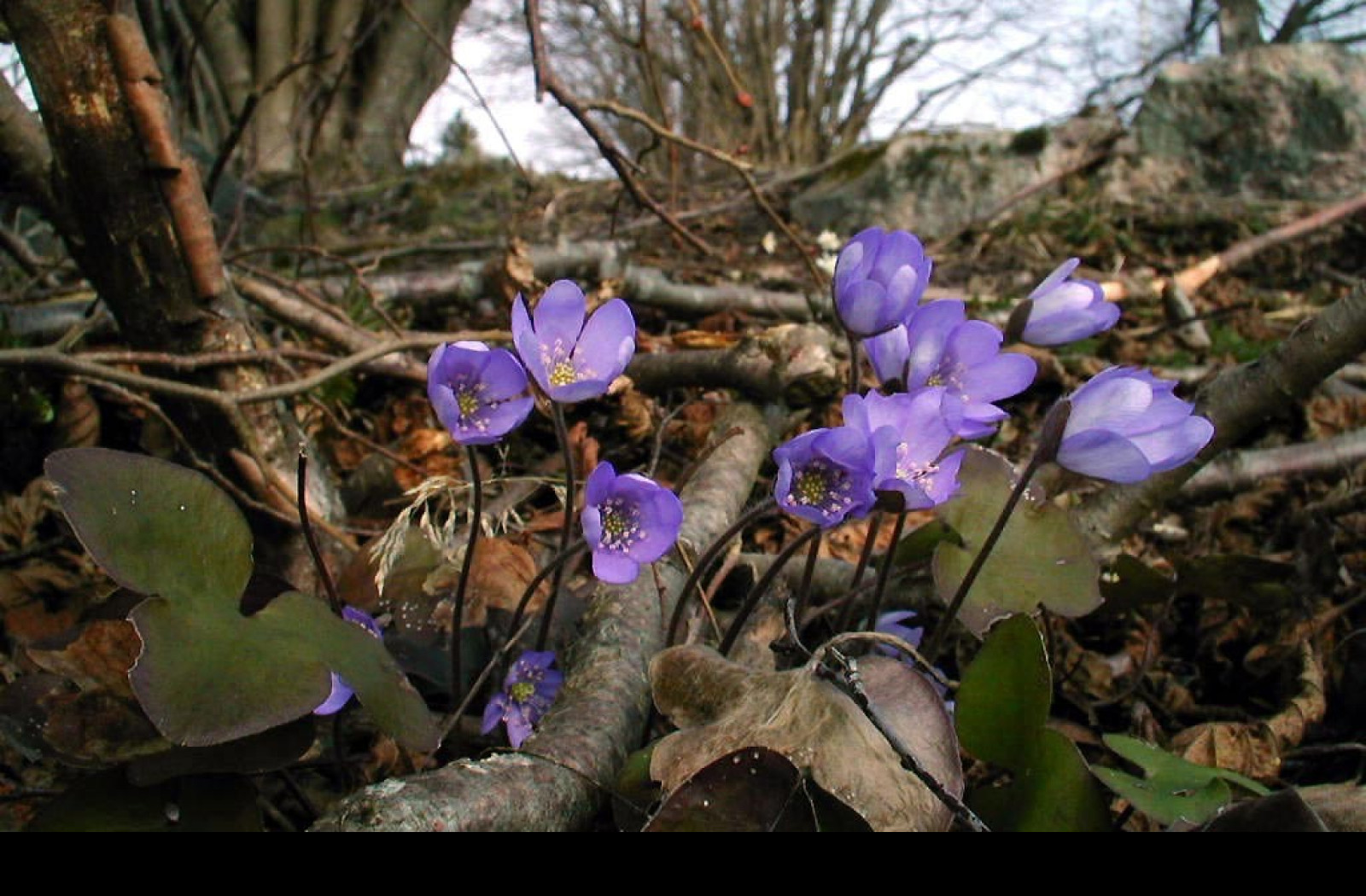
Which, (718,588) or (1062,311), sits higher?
(1062,311)

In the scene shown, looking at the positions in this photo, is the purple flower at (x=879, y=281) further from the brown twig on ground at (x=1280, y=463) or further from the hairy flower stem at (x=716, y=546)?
the brown twig on ground at (x=1280, y=463)

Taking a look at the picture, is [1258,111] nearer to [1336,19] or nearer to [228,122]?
[228,122]

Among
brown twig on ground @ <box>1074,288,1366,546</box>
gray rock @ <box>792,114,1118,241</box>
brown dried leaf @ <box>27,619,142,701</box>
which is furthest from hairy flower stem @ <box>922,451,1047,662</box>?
gray rock @ <box>792,114,1118,241</box>

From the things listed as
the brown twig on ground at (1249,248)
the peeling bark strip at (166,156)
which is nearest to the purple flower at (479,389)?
the peeling bark strip at (166,156)

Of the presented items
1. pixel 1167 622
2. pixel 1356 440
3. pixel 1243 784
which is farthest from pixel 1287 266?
pixel 1243 784

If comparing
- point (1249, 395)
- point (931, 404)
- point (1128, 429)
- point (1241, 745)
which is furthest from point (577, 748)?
point (1249, 395)

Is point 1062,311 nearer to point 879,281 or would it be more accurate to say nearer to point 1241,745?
point 879,281
